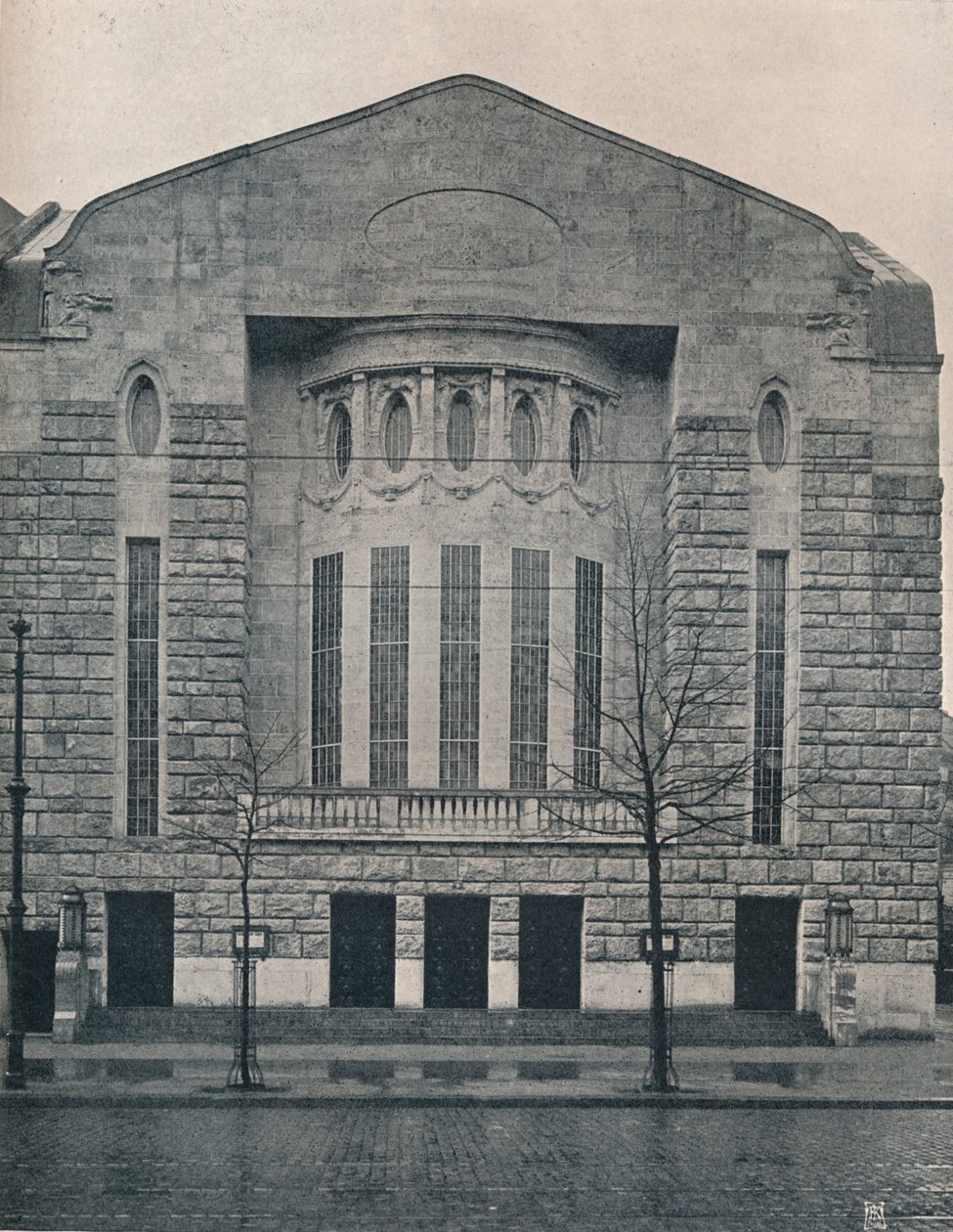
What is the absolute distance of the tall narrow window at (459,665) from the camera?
107 feet

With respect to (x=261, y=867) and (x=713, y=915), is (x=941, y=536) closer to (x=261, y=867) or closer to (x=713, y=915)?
(x=713, y=915)

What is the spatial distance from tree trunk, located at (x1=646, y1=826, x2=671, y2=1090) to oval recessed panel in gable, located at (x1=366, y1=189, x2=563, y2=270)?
41.4ft

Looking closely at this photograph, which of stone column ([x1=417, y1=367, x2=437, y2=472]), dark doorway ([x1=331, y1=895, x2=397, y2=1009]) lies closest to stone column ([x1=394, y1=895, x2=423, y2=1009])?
dark doorway ([x1=331, y1=895, x2=397, y2=1009])

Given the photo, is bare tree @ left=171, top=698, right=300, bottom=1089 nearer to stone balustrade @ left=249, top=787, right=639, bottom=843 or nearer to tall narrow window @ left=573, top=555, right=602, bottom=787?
stone balustrade @ left=249, top=787, right=639, bottom=843

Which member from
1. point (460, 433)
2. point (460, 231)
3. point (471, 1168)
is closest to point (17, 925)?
point (471, 1168)

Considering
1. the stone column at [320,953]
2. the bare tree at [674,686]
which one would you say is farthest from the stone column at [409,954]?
the bare tree at [674,686]

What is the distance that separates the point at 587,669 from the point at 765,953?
21.9 feet

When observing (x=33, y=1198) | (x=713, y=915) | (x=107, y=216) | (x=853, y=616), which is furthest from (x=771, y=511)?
(x=33, y=1198)

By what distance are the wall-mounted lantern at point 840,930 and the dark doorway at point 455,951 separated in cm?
660

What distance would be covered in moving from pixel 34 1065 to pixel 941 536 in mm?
20006

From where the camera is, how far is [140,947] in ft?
104

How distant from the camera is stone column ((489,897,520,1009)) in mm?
31484

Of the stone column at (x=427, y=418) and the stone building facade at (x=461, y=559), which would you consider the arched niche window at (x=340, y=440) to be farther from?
the stone column at (x=427, y=418)

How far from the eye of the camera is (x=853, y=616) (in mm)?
32812
